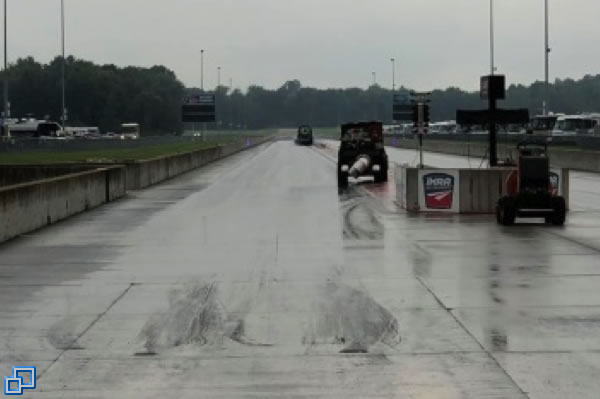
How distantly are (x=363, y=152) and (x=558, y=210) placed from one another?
19.9 metres

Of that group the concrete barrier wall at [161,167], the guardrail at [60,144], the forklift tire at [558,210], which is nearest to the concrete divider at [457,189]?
the forklift tire at [558,210]

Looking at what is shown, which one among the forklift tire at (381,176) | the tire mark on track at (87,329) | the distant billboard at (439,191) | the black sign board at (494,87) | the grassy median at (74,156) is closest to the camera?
the tire mark on track at (87,329)

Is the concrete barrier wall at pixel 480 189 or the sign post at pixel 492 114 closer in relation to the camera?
the sign post at pixel 492 114

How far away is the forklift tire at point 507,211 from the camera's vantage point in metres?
19.1

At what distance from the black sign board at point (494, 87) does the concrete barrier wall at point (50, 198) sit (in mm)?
11382

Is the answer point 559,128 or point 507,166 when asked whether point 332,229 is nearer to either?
point 507,166

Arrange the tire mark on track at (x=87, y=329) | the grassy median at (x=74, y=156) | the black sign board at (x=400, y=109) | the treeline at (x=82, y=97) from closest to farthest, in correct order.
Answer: the tire mark on track at (x=87, y=329)
the grassy median at (x=74, y=156)
the black sign board at (x=400, y=109)
the treeline at (x=82, y=97)

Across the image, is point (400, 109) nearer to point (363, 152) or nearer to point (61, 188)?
point (363, 152)

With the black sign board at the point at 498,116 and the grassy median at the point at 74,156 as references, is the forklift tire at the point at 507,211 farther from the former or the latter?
the grassy median at the point at 74,156

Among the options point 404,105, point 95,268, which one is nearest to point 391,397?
point 95,268

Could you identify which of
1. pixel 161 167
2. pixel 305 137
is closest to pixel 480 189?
pixel 161 167

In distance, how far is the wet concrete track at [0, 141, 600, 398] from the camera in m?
7.40

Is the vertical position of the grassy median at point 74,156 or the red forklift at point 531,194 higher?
the grassy median at point 74,156

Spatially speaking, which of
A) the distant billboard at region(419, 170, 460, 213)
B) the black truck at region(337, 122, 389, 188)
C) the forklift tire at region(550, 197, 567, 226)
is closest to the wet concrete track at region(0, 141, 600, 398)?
the forklift tire at region(550, 197, 567, 226)
